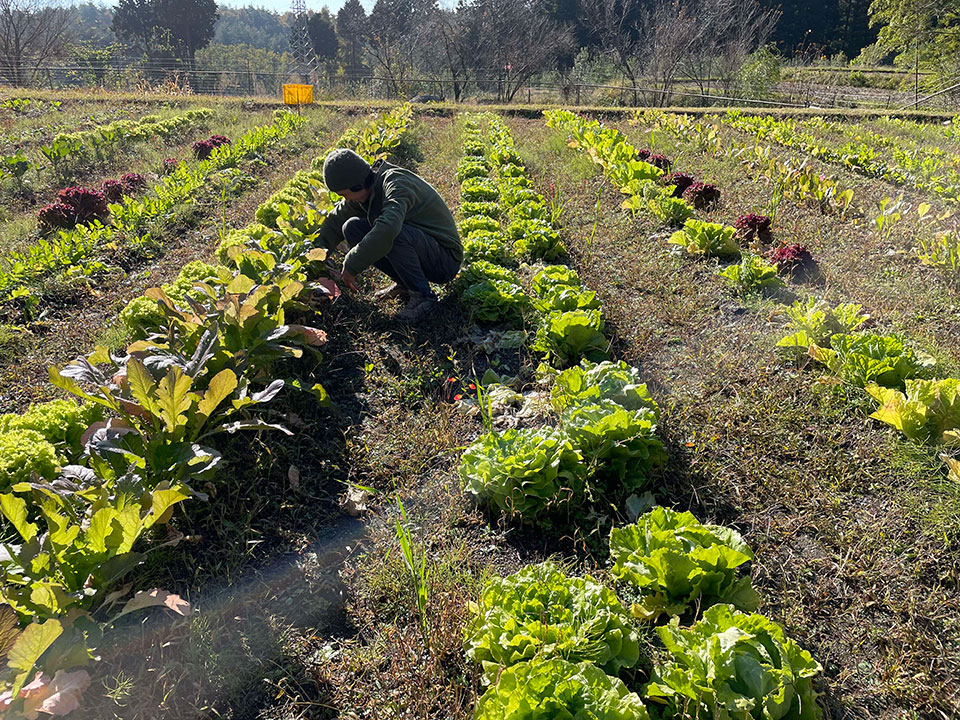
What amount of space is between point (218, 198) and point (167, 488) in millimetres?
6699

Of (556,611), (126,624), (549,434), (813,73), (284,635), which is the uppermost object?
(813,73)

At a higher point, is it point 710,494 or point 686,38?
point 686,38

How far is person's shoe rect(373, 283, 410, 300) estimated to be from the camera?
16.1ft

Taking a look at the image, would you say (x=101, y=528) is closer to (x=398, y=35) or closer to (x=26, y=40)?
(x=26, y=40)

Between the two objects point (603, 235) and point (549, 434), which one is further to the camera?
point (603, 235)

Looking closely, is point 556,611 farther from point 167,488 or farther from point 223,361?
point 223,361

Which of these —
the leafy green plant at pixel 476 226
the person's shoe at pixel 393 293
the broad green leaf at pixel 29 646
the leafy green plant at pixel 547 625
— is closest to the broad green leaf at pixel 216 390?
the broad green leaf at pixel 29 646

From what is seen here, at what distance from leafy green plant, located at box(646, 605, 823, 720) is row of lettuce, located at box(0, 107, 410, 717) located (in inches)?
67.1

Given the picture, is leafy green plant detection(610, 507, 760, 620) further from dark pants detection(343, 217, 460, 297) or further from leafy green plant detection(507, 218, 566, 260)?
leafy green plant detection(507, 218, 566, 260)

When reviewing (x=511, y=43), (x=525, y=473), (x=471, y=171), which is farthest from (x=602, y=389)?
(x=511, y=43)

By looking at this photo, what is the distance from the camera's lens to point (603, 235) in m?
6.34

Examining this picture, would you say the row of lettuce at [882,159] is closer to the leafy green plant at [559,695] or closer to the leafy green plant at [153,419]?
the leafy green plant at [559,695]

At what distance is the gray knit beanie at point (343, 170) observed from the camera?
409 centimetres

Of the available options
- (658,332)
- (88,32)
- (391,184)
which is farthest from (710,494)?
(88,32)
